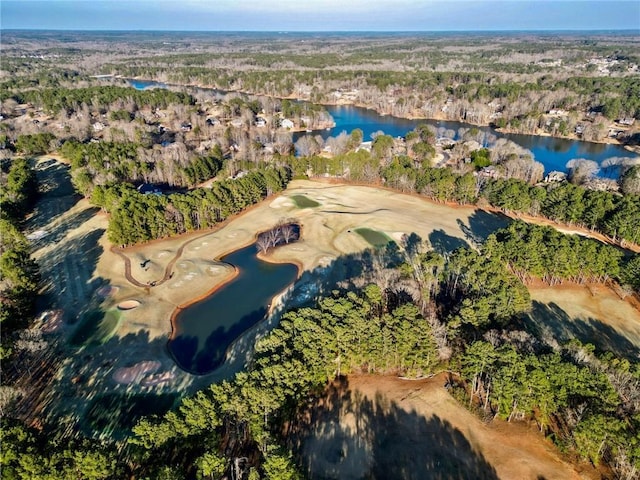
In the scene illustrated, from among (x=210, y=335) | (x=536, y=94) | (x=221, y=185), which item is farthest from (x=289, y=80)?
(x=210, y=335)

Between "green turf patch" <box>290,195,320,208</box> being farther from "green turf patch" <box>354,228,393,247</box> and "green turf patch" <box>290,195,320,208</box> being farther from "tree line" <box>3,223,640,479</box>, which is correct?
"tree line" <box>3,223,640,479</box>

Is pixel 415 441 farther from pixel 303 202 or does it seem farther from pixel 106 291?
pixel 303 202

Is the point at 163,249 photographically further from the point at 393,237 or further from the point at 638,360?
the point at 638,360

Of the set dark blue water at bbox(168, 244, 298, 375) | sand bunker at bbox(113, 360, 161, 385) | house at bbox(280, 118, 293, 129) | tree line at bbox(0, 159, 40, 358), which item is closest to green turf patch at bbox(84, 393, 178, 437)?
sand bunker at bbox(113, 360, 161, 385)

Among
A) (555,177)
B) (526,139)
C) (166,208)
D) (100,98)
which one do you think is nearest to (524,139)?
(526,139)

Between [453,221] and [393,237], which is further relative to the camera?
[453,221]
